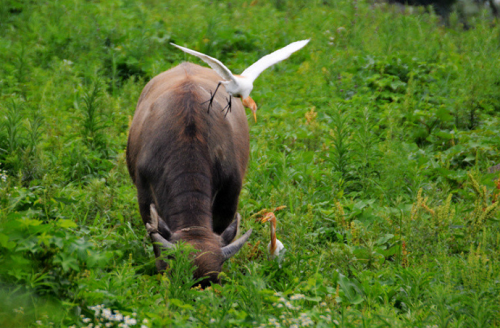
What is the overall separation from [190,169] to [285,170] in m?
1.98

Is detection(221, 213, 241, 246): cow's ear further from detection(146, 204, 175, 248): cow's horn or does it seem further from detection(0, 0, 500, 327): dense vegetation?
detection(146, 204, 175, 248): cow's horn

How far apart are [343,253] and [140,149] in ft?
7.71

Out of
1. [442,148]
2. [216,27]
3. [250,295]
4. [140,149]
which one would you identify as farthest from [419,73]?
[250,295]

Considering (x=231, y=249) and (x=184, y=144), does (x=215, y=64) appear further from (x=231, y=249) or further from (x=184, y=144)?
(x=231, y=249)

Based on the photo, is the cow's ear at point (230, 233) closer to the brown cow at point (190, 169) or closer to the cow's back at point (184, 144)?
the brown cow at point (190, 169)

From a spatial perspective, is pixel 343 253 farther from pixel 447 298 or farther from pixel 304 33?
pixel 304 33

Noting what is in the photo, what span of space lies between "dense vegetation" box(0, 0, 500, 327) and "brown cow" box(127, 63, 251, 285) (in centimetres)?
38

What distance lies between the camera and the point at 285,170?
21.0 ft

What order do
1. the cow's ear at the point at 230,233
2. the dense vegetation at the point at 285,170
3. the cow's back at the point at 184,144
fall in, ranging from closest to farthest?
1. the dense vegetation at the point at 285,170
2. the cow's ear at the point at 230,233
3. the cow's back at the point at 184,144

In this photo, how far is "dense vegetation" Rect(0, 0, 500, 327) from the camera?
3.39 m

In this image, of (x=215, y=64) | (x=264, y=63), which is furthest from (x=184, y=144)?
(x=264, y=63)

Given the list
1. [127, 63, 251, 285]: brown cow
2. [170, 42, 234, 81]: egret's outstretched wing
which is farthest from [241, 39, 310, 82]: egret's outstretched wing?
[127, 63, 251, 285]: brown cow

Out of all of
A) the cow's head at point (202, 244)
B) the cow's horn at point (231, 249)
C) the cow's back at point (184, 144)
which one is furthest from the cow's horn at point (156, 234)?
the cow's horn at point (231, 249)

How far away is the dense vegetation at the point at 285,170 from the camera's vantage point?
3.39m
